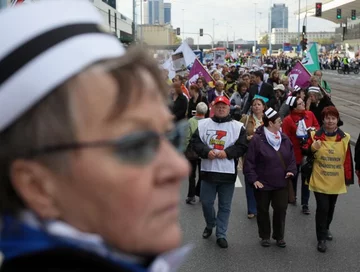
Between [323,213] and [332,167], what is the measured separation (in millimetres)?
519

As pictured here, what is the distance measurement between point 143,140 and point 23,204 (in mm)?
233

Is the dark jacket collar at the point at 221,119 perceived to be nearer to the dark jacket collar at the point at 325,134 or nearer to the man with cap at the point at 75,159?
the dark jacket collar at the point at 325,134

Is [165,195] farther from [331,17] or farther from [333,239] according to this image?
[331,17]

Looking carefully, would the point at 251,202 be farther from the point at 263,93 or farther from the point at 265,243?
the point at 263,93

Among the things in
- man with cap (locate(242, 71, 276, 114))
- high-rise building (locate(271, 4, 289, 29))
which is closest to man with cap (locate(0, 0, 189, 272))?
man with cap (locate(242, 71, 276, 114))

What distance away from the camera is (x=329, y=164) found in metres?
5.84

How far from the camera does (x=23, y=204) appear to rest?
90 cm

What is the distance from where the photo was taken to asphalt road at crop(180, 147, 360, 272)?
5.15m

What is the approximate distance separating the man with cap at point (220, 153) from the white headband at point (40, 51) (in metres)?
4.95

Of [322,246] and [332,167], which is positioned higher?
[332,167]

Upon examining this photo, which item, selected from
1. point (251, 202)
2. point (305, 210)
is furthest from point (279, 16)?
point (251, 202)

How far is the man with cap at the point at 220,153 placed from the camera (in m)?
5.88

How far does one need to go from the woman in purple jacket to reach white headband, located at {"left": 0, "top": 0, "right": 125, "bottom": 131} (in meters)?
5.00

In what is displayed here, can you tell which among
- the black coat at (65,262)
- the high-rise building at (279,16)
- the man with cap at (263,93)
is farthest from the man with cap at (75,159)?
the high-rise building at (279,16)
